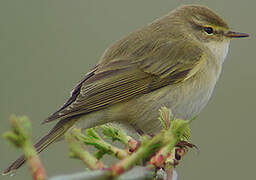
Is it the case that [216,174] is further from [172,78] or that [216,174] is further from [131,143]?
[131,143]

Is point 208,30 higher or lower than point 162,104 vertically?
higher

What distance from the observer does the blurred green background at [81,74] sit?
13.3ft

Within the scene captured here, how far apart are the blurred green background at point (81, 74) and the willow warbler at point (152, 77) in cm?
88

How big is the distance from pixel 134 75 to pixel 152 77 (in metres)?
0.15

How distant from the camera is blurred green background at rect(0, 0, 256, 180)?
405 centimetres

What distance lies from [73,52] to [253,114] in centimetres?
225

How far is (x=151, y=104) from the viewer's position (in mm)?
3186

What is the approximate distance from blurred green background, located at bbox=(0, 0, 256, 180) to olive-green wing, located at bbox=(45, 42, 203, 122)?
928 millimetres

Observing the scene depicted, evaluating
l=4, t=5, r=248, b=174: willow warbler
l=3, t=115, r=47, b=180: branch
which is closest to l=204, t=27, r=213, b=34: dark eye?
l=4, t=5, r=248, b=174: willow warbler

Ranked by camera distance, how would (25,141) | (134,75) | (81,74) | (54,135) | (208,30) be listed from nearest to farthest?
(25,141) → (54,135) → (134,75) → (208,30) → (81,74)

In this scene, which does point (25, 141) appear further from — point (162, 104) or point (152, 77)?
point (152, 77)

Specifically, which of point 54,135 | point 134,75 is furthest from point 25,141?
point 134,75

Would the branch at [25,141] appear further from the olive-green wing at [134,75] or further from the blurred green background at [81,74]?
the blurred green background at [81,74]

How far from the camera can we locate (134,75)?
3404 millimetres
